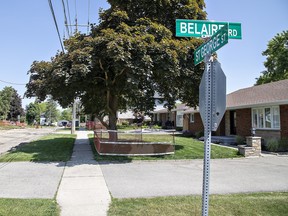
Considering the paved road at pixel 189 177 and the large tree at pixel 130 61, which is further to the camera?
the large tree at pixel 130 61

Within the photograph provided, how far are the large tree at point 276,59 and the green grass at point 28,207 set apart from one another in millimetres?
40325

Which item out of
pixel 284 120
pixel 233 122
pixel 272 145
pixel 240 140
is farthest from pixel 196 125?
pixel 272 145

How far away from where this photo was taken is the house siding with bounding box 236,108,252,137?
21734 millimetres

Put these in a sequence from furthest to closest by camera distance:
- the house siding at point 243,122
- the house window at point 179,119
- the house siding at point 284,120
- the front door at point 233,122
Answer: the house window at point 179,119, the front door at point 233,122, the house siding at point 243,122, the house siding at point 284,120

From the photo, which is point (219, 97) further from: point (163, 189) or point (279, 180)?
point (279, 180)

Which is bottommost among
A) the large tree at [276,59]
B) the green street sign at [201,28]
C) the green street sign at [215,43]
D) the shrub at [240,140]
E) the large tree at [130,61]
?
the shrub at [240,140]

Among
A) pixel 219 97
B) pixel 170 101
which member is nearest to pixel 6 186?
pixel 219 97

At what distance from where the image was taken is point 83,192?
757 cm

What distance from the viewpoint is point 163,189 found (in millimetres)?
8055

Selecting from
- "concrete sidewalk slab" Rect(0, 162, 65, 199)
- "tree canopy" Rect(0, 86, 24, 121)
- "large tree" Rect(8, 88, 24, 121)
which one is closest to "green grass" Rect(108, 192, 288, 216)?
"concrete sidewalk slab" Rect(0, 162, 65, 199)

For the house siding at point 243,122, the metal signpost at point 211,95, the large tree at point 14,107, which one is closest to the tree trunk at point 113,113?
the house siding at point 243,122

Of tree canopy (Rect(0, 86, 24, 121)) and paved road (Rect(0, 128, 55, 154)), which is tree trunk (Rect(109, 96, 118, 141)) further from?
tree canopy (Rect(0, 86, 24, 121))

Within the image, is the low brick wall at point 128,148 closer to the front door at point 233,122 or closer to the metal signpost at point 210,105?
the metal signpost at point 210,105

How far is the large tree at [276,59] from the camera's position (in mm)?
40875
